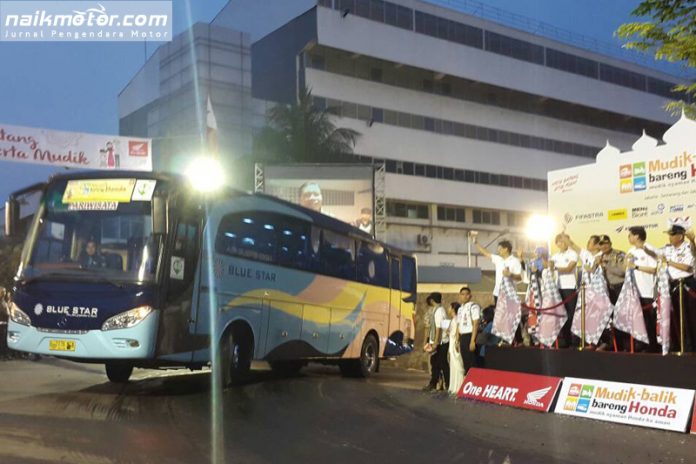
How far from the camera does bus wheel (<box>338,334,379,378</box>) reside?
51.8 feet

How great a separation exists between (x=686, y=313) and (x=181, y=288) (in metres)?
6.84

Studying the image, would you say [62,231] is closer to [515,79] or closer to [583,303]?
[583,303]

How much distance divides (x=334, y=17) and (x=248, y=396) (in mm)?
36574

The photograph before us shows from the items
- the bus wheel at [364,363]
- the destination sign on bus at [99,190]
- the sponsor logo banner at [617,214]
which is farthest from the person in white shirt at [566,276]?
the destination sign on bus at [99,190]

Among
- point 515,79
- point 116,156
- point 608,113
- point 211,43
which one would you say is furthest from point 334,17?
point 608,113

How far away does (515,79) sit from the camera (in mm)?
51906

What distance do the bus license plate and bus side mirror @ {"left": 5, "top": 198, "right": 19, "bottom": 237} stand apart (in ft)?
6.04

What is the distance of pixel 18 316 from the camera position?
966cm

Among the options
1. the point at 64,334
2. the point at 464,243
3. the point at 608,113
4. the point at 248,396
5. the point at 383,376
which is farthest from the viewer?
the point at 608,113

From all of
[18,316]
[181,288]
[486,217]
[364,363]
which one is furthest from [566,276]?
[486,217]

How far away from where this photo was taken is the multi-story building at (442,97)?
4509 cm

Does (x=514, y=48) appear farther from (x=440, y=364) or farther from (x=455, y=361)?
(x=455, y=361)

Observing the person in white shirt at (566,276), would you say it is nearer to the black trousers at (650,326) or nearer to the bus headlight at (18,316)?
the black trousers at (650,326)

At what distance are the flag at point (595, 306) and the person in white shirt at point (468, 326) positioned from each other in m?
1.73
